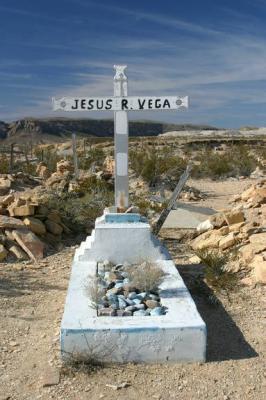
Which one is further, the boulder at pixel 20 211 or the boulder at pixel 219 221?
the boulder at pixel 219 221

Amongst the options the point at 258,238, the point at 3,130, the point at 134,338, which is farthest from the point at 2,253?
the point at 3,130

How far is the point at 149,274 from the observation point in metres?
5.49

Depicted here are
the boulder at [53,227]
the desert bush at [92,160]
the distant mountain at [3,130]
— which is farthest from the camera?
the distant mountain at [3,130]

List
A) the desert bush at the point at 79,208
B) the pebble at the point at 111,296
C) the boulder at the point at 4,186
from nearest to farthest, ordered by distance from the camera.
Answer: the pebble at the point at 111,296 → the desert bush at the point at 79,208 → the boulder at the point at 4,186

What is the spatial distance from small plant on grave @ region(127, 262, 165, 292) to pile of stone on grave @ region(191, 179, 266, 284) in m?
1.39

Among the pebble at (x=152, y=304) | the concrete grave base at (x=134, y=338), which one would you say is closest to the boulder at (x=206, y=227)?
the pebble at (x=152, y=304)

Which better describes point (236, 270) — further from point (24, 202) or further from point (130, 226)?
point (24, 202)

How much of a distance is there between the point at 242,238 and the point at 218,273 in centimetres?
124

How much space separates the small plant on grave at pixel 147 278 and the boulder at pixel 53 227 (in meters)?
3.43

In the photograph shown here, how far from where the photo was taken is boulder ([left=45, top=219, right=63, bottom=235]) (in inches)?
353

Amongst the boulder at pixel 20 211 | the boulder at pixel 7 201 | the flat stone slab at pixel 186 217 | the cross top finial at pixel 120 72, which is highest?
the cross top finial at pixel 120 72

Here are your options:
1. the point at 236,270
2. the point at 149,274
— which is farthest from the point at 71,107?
the point at 236,270

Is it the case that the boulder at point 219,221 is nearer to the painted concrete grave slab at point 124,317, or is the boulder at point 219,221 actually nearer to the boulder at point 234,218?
the boulder at point 234,218

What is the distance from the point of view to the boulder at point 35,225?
8523 millimetres
